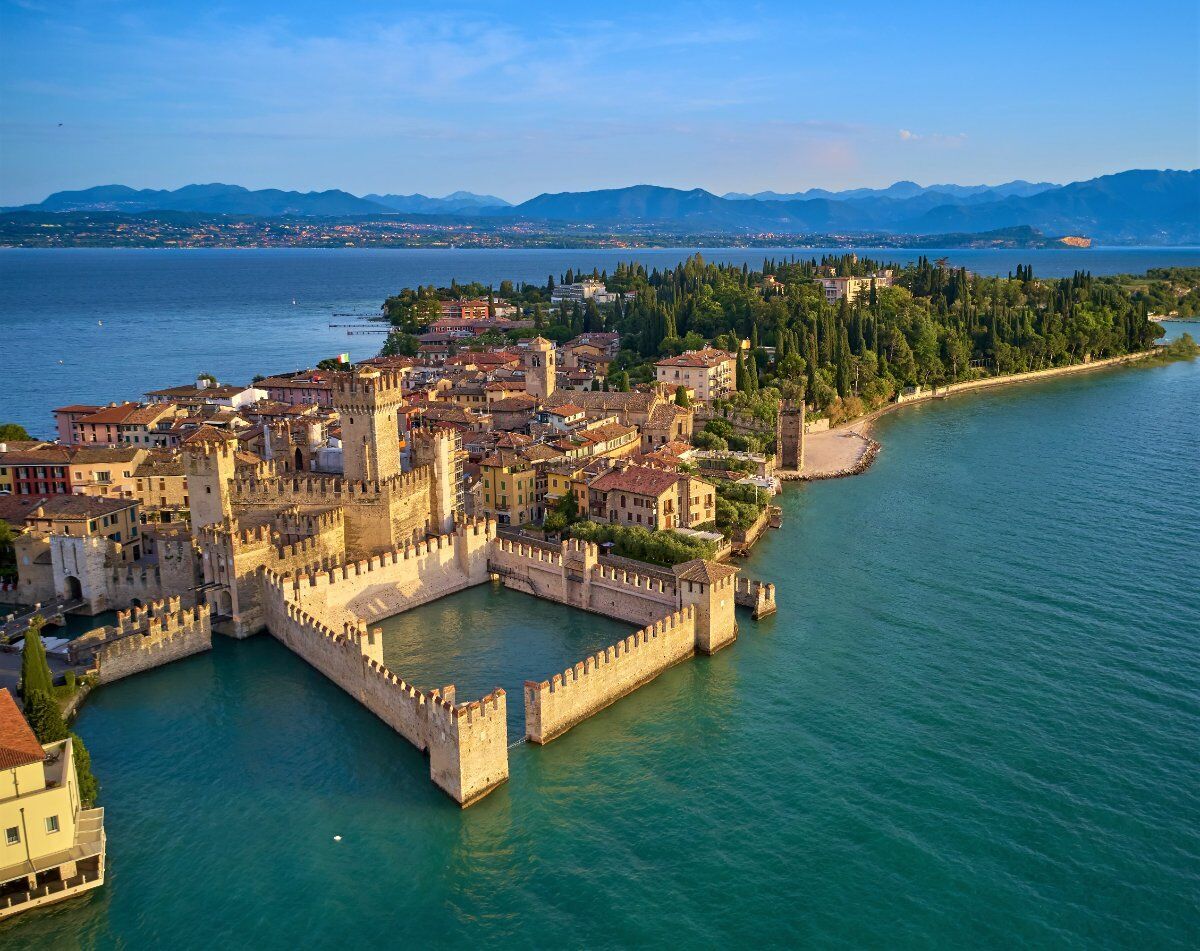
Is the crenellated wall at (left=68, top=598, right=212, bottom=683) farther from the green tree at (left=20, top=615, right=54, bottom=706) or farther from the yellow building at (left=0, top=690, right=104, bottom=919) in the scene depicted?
the yellow building at (left=0, top=690, right=104, bottom=919)

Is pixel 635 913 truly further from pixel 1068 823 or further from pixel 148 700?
pixel 148 700

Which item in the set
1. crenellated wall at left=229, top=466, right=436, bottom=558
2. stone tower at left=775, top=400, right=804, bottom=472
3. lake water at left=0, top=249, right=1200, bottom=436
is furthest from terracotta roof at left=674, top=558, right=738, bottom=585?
lake water at left=0, top=249, right=1200, bottom=436

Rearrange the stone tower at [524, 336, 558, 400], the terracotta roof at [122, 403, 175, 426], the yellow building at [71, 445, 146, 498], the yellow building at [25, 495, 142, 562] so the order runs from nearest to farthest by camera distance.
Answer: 1. the yellow building at [25, 495, 142, 562]
2. the yellow building at [71, 445, 146, 498]
3. the terracotta roof at [122, 403, 175, 426]
4. the stone tower at [524, 336, 558, 400]

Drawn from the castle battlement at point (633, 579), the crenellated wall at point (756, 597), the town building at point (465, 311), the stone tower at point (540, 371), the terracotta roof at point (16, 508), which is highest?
the town building at point (465, 311)

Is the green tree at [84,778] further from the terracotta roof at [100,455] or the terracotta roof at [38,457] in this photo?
the terracotta roof at [38,457]

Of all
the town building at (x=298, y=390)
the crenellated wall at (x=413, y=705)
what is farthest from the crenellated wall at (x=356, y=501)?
the town building at (x=298, y=390)

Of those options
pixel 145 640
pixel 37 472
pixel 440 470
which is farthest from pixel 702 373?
pixel 145 640
